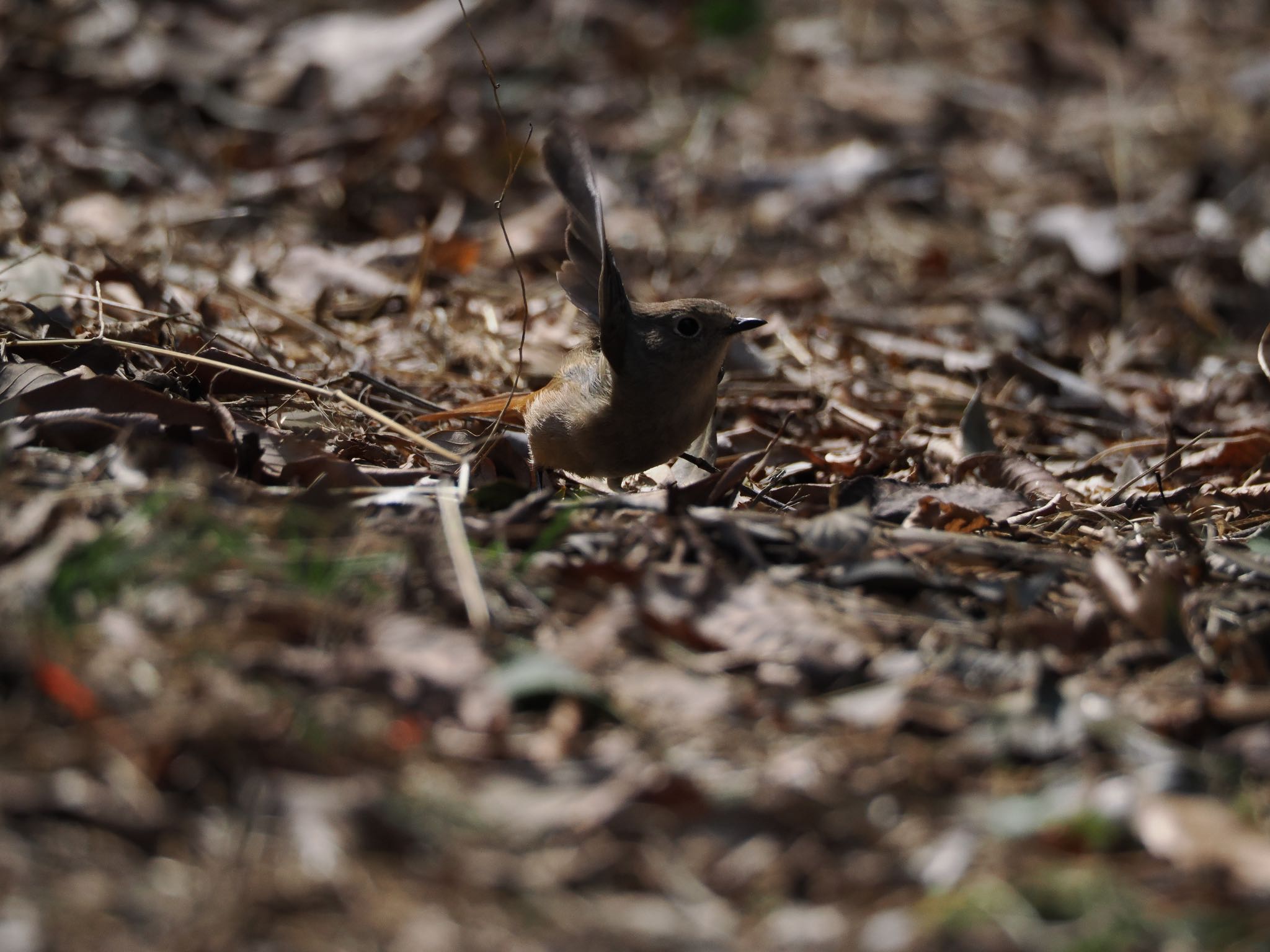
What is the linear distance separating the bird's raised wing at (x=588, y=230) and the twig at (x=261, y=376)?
0.63 meters

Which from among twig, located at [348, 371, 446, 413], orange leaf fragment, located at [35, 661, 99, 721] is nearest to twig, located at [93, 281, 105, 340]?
twig, located at [348, 371, 446, 413]

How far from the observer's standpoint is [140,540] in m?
2.73

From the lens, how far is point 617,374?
13.5ft

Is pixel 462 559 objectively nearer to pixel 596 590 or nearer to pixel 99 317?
pixel 596 590

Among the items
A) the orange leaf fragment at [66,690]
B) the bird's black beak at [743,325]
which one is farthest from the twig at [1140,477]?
the orange leaf fragment at [66,690]

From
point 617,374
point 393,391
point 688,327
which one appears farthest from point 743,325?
point 393,391

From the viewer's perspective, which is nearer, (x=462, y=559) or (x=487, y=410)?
(x=462, y=559)

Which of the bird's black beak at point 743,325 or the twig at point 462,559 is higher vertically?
the twig at point 462,559

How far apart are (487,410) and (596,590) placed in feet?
5.22

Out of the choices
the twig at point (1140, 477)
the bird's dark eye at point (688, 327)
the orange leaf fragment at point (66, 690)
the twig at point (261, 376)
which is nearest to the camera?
the orange leaf fragment at point (66, 690)

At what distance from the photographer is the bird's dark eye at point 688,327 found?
4215mm

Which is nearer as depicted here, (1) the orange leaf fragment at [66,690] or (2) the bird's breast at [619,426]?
(1) the orange leaf fragment at [66,690]

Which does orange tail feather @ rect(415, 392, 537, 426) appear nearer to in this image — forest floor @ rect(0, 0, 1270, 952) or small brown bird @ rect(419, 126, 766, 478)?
small brown bird @ rect(419, 126, 766, 478)

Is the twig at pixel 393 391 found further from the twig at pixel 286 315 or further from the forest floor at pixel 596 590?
the twig at pixel 286 315
